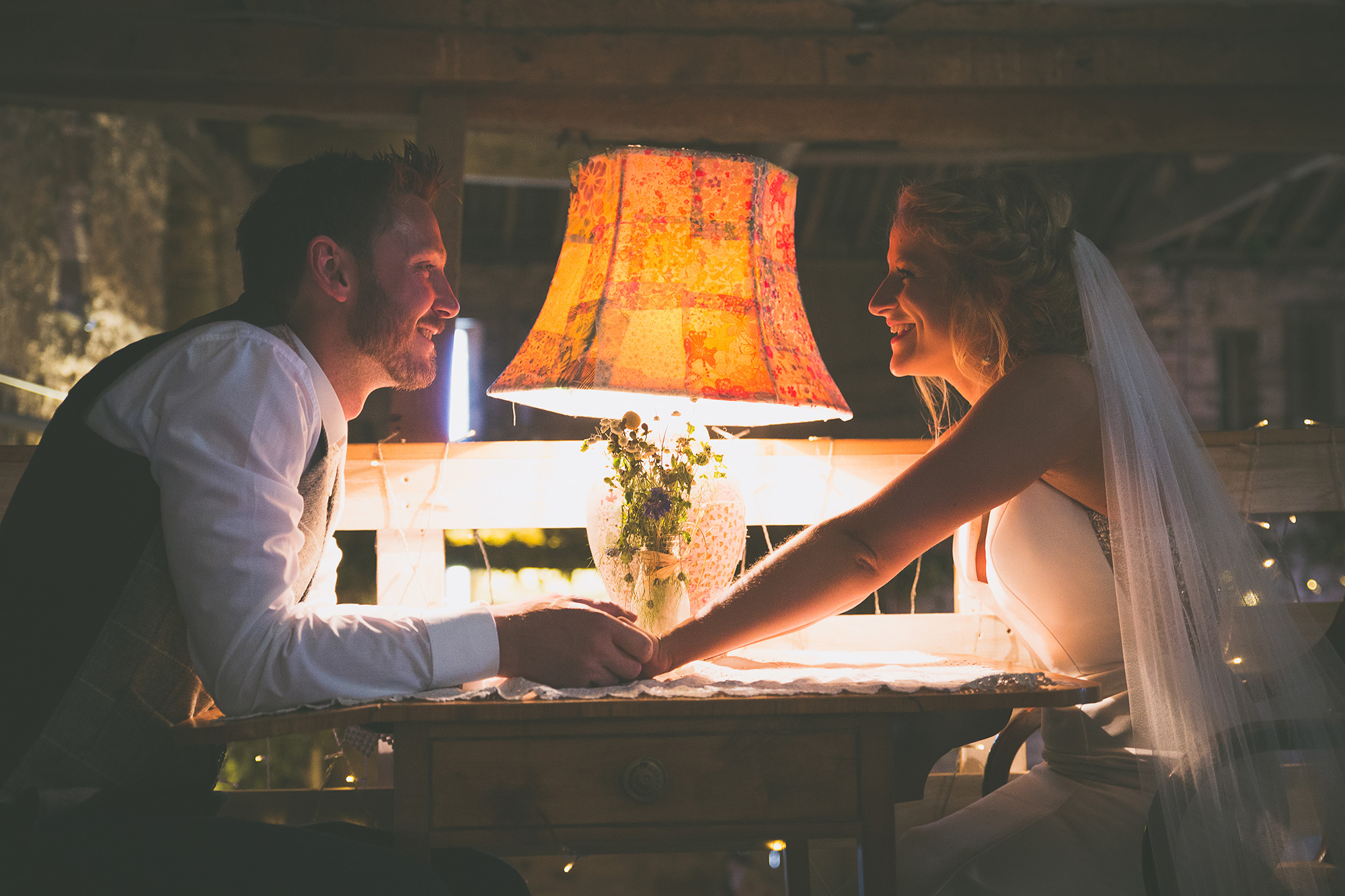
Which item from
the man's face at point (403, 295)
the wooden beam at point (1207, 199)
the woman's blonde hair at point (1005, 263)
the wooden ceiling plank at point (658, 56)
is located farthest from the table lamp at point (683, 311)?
the wooden beam at point (1207, 199)

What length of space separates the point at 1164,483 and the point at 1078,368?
0.20 m

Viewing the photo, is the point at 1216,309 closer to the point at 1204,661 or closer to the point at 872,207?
the point at 872,207

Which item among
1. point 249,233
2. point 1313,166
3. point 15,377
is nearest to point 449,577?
point 249,233

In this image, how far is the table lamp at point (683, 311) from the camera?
4.86 feet

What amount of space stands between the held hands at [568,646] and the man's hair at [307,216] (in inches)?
22.8

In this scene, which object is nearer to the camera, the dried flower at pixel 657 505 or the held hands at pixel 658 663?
the held hands at pixel 658 663

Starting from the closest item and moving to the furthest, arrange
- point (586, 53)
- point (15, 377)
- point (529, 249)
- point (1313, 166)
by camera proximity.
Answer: point (586, 53) < point (15, 377) < point (1313, 166) < point (529, 249)

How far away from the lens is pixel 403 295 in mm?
1467

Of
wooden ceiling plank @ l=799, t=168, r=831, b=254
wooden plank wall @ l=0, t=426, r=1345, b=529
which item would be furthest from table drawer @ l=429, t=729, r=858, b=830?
wooden ceiling plank @ l=799, t=168, r=831, b=254

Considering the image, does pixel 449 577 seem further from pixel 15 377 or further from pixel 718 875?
pixel 15 377

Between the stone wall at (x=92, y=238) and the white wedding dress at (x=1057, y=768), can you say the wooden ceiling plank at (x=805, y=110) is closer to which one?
the white wedding dress at (x=1057, y=768)

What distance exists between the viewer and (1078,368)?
146 cm

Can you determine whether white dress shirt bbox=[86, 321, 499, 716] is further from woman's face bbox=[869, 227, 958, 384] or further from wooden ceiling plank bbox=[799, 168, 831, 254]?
wooden ceiling plank bbox=[799, 168, 831, 254]

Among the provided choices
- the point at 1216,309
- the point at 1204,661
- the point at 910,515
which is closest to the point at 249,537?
the point at 910,515
